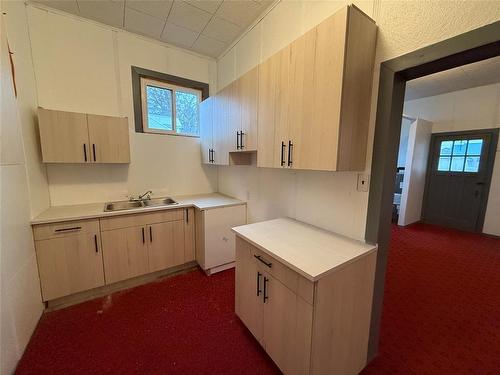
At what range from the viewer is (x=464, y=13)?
0.98m

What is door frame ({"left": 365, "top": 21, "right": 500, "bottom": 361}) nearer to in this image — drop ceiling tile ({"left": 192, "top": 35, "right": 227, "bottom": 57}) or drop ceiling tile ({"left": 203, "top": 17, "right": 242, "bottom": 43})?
drop ceiling tile ({"left": 203, "top": 17, "right": 242, "bottom": 43})

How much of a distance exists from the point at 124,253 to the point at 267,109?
2154 millimetres

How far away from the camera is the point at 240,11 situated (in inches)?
85.4

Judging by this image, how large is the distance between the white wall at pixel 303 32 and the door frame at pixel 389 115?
51mm

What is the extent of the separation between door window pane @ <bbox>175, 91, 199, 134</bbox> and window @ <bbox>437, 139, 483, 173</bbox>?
17.7 feet

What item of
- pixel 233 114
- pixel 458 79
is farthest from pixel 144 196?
pixel 458 79

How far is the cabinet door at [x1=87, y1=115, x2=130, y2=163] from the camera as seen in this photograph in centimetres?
224

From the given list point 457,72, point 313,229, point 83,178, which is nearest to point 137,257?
point 83,178

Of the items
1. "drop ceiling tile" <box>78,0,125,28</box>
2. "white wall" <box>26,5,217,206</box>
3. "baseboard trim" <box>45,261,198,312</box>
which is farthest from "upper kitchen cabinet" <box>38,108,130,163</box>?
"baseboard trim" <box>45,261,198,312</box>

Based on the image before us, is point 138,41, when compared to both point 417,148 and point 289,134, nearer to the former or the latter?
point 289,134

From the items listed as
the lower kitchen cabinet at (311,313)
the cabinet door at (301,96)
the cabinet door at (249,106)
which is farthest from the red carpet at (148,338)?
the cabinet door at (249,106)

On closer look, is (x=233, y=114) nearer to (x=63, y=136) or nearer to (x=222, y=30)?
(x=222, y=30)

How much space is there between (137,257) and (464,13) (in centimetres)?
316

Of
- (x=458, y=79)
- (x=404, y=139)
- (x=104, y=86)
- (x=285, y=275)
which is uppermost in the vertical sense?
(x=458, y=79)
